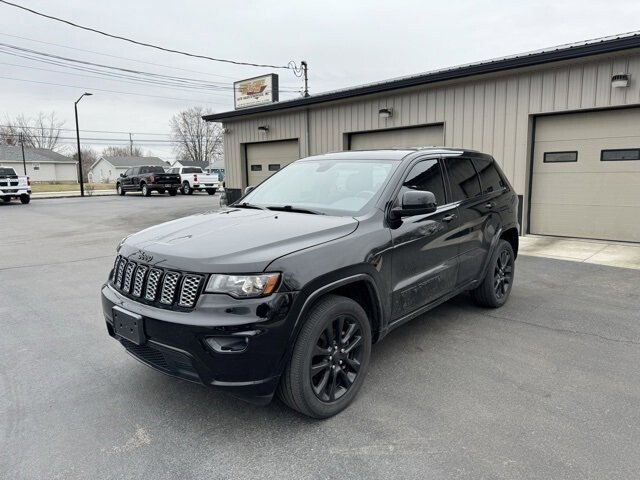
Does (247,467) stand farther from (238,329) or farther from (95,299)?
(95,299)

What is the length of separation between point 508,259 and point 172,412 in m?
3.94

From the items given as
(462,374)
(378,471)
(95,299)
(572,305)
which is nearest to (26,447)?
(378,471)

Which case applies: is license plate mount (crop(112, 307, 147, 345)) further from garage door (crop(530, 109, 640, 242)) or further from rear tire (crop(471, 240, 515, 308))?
garage door (crop(530, 109, 640, 242))

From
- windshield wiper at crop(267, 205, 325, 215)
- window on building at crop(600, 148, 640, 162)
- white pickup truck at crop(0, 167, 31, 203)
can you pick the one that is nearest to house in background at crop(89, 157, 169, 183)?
white pickup truck at crop(0, 167, 31, 203)

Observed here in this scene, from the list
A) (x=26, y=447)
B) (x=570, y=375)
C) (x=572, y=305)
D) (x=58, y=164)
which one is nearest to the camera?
(x=26, y=447)

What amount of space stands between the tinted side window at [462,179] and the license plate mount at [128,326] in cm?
287

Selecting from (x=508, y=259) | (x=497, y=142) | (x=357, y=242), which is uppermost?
(x=497, y=142)

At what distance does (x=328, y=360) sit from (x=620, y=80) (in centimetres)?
814

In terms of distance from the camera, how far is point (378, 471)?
2426 mm

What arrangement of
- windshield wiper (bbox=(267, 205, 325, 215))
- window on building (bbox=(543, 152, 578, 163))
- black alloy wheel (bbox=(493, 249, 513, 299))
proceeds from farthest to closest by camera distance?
1. window on building (bbox=(543, 152, 578, 163))
2. black alloy wheel (bbox=(493, 249, 513, 299))
3. windshield wiper (bbox=(267, 205, 325, 215))

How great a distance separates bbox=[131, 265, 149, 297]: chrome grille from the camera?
2.88m

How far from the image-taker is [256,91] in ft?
57.9

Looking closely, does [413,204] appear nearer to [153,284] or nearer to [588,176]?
[153,284]

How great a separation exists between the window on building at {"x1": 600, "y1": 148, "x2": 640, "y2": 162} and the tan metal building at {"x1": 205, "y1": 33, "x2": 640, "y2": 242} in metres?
0.02
